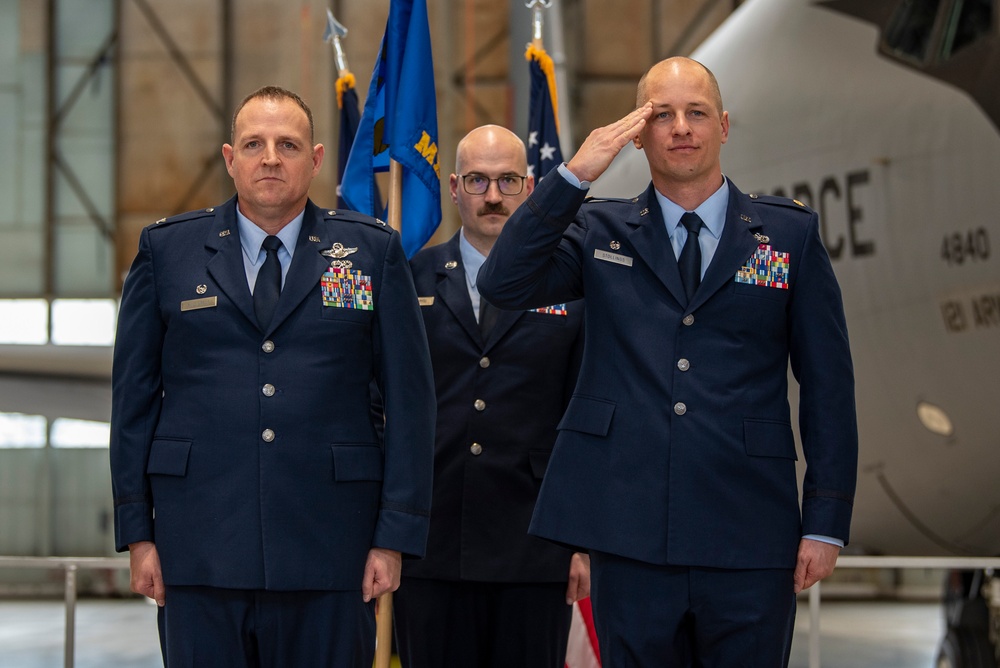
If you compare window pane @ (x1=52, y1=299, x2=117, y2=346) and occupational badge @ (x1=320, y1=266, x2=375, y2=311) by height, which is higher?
window pane @ (x1=52, y1=299, x2=117, y2=346)

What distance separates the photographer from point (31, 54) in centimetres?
1446

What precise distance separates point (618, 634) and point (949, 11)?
2929 mm

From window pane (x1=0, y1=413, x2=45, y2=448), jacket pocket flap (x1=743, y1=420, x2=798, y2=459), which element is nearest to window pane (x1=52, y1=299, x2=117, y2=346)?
window pane (x1=0, y1=413, x2=45, y2=448)

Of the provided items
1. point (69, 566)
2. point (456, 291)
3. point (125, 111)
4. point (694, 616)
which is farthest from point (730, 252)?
point (125, 111)

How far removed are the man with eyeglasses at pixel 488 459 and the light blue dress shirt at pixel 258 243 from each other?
846 mm

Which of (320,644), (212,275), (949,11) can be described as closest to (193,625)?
(320,644)

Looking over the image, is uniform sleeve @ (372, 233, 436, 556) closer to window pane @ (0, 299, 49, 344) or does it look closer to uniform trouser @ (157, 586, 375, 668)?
uniform trouser @ (157, 586, 375, 668)

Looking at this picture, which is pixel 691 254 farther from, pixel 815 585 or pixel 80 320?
pixel 80 320

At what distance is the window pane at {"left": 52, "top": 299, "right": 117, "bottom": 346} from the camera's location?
14312 mm

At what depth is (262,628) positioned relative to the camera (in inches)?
95.0

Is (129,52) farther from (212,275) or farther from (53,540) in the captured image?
(212,275)

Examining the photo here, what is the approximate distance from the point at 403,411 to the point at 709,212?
0.78 metres

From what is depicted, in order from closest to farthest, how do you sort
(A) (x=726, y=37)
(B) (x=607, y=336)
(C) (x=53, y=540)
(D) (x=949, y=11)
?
(B) (x=607, y=336) < (D) (x=949, y=11) < (A) (x=726, y=37) < (C) (x=53, y=540)

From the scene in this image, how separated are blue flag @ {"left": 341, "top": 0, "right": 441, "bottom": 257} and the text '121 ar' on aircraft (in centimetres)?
167
